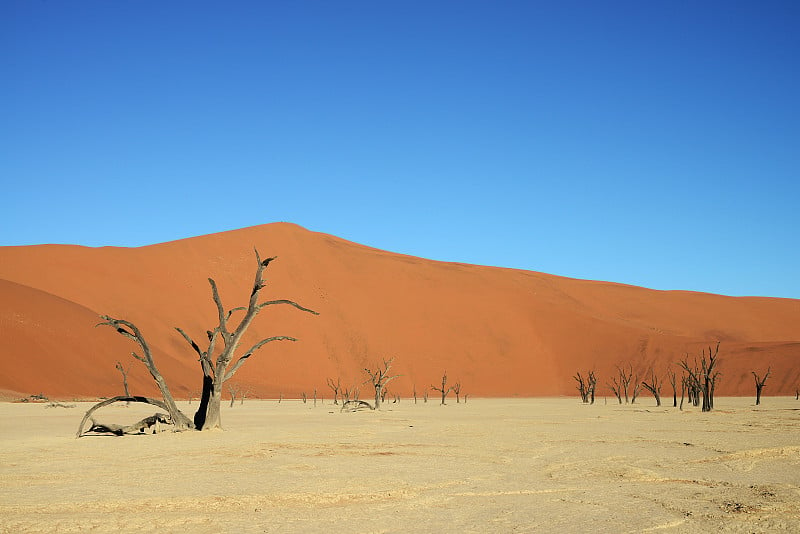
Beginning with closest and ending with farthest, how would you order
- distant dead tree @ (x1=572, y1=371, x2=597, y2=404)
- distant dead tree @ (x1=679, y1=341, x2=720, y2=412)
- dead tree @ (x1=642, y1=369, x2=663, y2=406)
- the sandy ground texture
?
1. the sandy ground texture
2. distant dead tree @ (x1=679, y1=341, x2=720, y2=412)
3. dead tree @ (x1=642, y1=369, x2=663, y2=406)
4. distant dead tree @ (x1=572, y1=371, x2=597, y2=404)

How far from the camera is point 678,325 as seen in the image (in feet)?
341

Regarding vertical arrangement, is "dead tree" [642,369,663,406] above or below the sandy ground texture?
above

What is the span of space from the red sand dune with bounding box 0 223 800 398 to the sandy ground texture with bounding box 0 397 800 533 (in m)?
36.0

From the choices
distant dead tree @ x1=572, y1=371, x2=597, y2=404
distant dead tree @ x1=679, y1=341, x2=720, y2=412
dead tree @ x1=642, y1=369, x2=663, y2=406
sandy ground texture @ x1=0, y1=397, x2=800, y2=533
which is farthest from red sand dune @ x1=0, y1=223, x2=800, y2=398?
sandy ground texture @ x1=0, y1=397, x2=800, y2=533

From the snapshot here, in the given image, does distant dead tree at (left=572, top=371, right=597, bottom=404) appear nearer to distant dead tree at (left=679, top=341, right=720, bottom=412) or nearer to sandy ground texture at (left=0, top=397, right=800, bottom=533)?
distant dead tree at (left=679, top=341, right=720, bottom=412)

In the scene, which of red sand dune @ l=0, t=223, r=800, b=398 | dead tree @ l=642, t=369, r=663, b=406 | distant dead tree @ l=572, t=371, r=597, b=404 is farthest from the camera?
red sand dune @ l=0, t=223, r=800, b=398

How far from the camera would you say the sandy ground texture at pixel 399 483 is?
792 cm

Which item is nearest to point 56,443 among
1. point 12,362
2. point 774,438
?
point 774,438

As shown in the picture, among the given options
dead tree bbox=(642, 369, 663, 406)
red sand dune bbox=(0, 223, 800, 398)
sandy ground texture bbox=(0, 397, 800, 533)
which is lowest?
sandy ground texture bbox=(0, 397, 800, 533)

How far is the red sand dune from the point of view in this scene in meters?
53.0

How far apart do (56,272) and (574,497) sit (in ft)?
226

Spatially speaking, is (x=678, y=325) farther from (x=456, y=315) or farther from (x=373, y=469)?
(x=373, y=469)

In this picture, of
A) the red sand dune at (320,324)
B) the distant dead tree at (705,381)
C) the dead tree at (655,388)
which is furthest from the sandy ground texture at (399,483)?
the red sand dune at (320,324)

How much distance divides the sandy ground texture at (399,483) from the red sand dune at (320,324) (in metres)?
36.0
